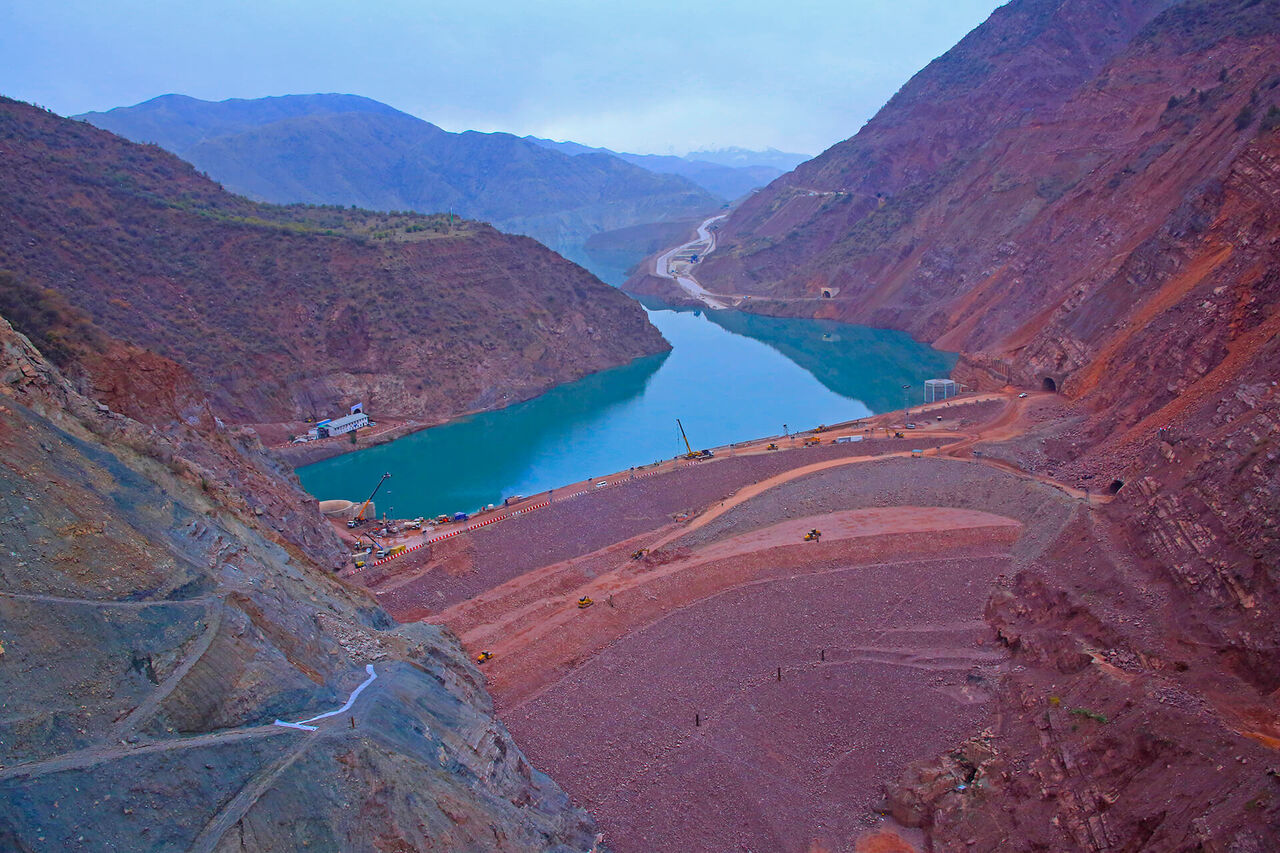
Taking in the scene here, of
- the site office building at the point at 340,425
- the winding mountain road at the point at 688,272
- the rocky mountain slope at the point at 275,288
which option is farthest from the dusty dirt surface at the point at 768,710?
the winding mountain road at the point at 688,272

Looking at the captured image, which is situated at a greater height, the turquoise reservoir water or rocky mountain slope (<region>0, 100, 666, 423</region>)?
rocky mountain slope (<region>0, 100, 666, 423</region>)

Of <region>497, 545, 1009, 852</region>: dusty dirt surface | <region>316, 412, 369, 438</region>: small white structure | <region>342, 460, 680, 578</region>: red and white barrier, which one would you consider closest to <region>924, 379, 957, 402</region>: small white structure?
<region>342, 460, 680, 578</region>: red and white barrier

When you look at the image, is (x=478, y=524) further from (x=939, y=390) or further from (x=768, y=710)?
(x=939, y=390)

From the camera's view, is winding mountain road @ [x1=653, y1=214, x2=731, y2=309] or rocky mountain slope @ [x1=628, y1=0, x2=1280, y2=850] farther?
winding mountain road @ [x1=653, y1=214, x2=731, y2=309]

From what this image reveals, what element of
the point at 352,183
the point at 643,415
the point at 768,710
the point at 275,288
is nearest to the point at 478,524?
the point at 768,710

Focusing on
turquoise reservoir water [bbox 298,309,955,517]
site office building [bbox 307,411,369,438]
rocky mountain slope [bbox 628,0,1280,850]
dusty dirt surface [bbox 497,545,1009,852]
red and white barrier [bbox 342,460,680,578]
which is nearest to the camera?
rocky mountain slope [bbox 628,0,1280,850]

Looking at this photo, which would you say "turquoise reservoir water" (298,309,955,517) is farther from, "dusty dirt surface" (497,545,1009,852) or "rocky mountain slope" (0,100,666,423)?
"dusty dirt surface" (497,545,1009,852)

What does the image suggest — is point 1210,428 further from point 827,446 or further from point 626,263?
point 626,263
